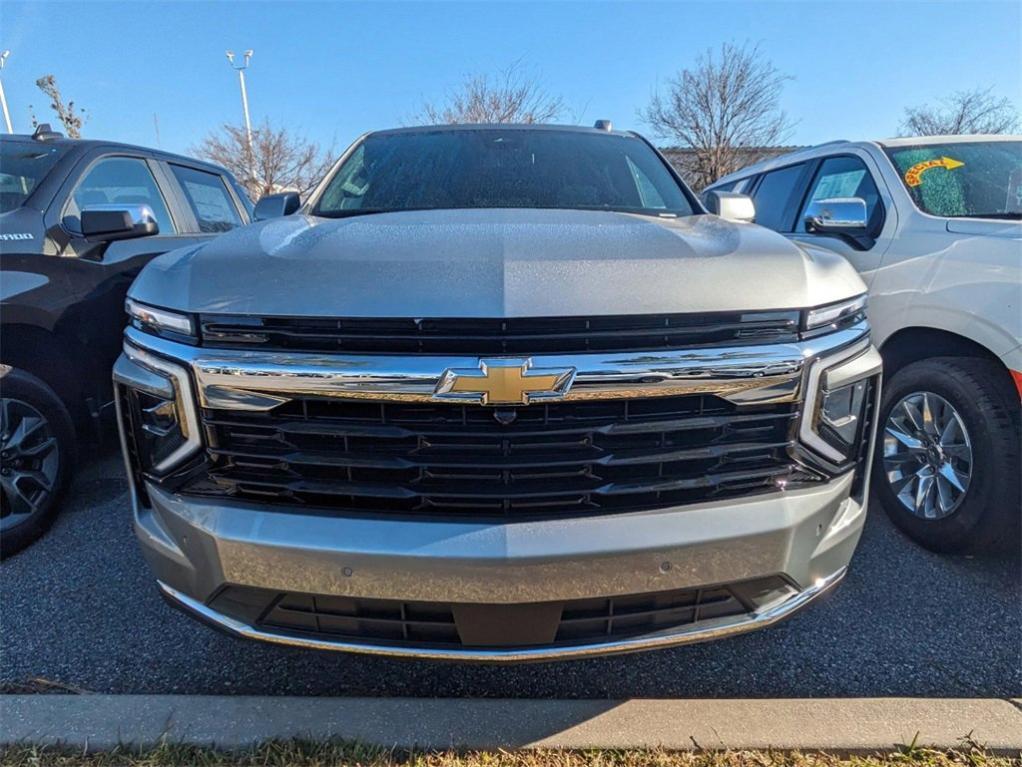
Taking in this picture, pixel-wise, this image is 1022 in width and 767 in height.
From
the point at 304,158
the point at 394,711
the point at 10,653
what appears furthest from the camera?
the point at 304,158

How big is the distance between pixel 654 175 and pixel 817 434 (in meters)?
1.77

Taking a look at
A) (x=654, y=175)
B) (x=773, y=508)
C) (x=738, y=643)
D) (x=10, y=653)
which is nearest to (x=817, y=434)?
(x=773, y=508)

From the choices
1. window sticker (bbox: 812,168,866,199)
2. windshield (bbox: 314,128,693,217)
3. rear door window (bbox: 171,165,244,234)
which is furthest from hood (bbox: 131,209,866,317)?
rear door window (bbox: 171,165,244,234)

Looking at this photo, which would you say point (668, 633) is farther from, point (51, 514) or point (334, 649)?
point (51, 514)

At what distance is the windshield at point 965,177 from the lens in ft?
10.8

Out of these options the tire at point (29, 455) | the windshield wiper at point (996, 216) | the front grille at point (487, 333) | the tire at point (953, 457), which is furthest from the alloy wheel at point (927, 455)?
the tire at point (29, 455)

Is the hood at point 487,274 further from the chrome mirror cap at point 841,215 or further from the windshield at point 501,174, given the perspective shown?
the chrome mirror cap at point 841,215

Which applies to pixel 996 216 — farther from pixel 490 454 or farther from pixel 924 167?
pixel 490 454

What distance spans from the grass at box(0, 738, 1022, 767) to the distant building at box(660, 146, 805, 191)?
76.6ft

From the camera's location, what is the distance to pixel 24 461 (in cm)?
303

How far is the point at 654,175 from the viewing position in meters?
2.99

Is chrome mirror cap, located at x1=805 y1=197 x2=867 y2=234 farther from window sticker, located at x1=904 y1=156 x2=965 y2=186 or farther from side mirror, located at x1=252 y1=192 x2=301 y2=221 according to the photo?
side mirror, located at x1=252 y1=192 x2=301 y2=221

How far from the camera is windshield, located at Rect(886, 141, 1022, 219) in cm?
328

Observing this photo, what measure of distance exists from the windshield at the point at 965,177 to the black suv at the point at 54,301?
4482 millimetres
